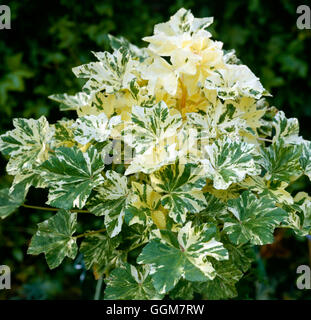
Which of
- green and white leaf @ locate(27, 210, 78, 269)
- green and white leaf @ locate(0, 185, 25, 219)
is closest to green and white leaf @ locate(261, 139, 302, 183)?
green and white leaf @ locate(27, 210, 78, 269)

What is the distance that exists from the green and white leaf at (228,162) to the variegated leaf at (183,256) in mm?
81

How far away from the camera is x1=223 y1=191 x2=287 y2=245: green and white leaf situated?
0.60 metres

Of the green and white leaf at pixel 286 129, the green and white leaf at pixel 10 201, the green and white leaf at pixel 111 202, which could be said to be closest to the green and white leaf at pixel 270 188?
the green and white leaf at pixel 286 129

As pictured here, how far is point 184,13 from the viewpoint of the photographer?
0.73 m

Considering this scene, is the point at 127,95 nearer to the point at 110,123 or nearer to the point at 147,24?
the point at 110,123

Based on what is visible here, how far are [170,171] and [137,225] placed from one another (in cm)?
13

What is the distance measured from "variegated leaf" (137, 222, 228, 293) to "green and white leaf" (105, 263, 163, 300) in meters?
0.07

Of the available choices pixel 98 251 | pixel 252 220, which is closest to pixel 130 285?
pixel 98 251

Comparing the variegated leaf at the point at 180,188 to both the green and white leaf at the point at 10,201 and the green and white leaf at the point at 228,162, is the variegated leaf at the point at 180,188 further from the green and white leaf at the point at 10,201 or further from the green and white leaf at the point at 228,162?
the green and white leaf at the point at 10,201

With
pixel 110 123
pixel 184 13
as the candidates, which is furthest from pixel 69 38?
pixel 110 123

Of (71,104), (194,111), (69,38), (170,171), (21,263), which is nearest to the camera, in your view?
(170,171)

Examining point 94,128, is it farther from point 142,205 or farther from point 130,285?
point 130,285

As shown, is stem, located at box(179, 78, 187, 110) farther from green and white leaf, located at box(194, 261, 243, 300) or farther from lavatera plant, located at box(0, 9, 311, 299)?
green and white leaf, located at box(194, 261, 243, 300)

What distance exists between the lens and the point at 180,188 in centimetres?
60
